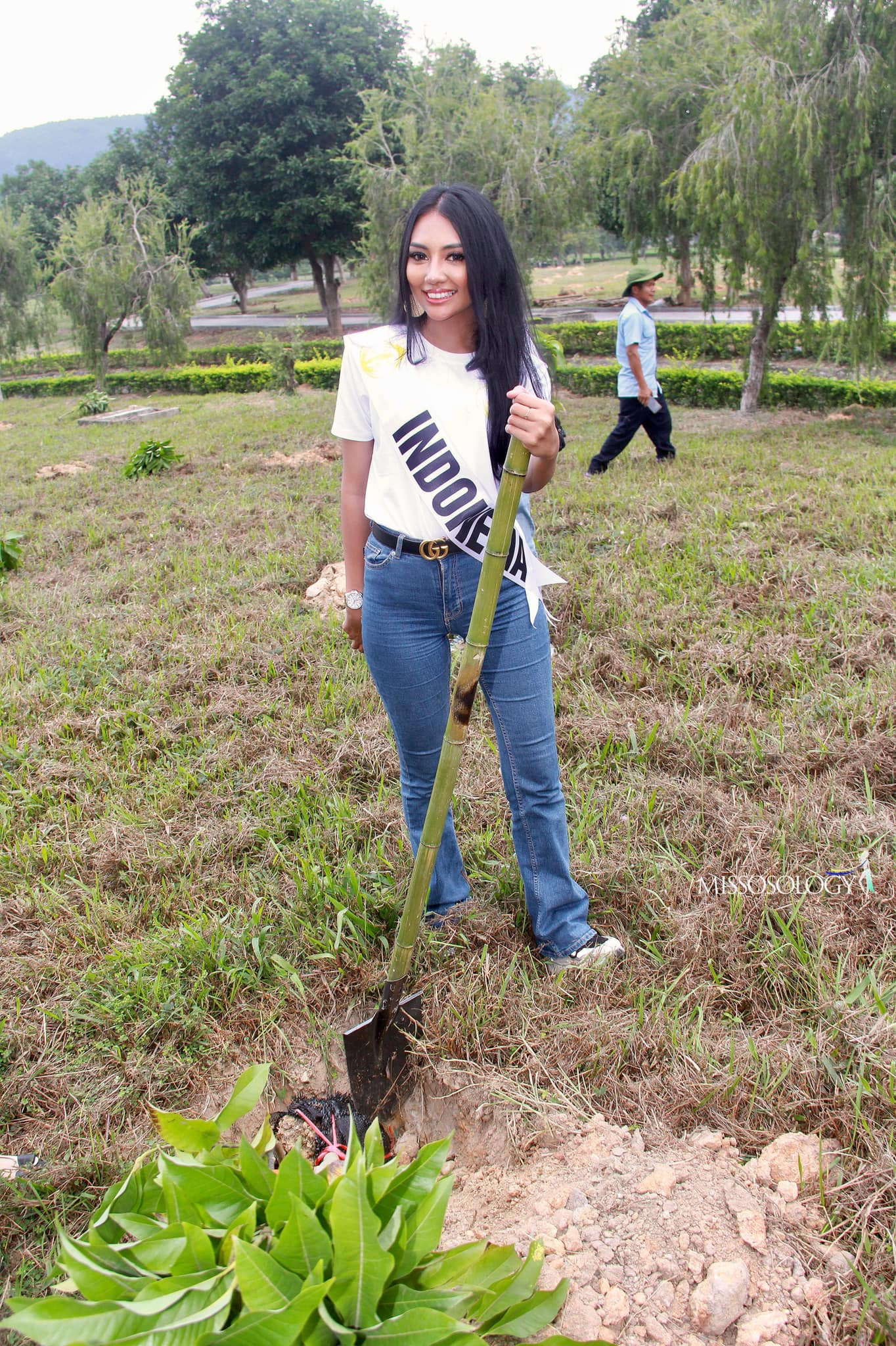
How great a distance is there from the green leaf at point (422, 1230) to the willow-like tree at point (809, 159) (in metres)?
9.26

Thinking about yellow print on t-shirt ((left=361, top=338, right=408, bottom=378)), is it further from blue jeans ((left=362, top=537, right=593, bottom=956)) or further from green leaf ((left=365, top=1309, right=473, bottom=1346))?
green leaf ((left=365, top=1309, right=473, bottom=1346))

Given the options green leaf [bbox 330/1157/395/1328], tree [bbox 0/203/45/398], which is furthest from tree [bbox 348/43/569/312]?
green leaf [bbox 330/1157/395/1328]

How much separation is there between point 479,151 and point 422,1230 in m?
14.2

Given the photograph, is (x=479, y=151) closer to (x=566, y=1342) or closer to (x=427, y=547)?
(x=427, y=547)

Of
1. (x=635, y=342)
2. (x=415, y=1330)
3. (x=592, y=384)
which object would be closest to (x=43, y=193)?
(x=592, y=384)

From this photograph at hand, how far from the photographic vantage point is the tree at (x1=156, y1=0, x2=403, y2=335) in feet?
85.3

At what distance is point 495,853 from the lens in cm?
277

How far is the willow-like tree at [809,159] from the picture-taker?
8.25 metres

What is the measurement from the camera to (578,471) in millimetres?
7531

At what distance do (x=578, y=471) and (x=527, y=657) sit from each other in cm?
572

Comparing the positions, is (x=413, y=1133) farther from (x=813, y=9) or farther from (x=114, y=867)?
(x=813, y=9)

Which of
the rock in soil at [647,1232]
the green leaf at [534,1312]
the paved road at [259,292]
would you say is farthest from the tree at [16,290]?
the green leaf at [534,1312]

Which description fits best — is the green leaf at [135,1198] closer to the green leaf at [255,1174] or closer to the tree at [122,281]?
the green leaf at [255,1174]

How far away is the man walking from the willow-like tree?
2570 mm
